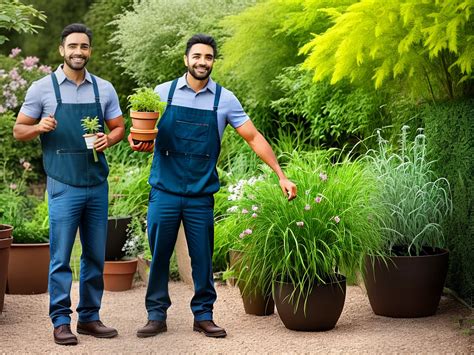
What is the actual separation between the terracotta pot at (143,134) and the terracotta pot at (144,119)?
23 mm

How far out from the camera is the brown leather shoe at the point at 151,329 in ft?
20.8

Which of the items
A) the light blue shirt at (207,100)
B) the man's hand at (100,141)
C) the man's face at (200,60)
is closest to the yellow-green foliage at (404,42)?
the light blue shirt at (207,100)

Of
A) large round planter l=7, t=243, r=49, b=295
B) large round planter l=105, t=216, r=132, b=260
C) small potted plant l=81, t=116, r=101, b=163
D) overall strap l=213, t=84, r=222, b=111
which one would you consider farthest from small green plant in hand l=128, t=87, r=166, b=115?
large round planter l=105, t=216, r=132, b=260

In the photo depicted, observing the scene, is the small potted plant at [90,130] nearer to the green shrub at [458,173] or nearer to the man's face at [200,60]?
the man's face at [200,60]

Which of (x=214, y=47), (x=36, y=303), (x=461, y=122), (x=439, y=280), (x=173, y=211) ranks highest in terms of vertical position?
(x=214, y=47)

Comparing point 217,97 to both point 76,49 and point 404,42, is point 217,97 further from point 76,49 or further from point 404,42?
point 404,42

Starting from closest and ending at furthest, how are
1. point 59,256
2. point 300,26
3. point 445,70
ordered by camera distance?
point 59,256
point 445,70
point 300,26

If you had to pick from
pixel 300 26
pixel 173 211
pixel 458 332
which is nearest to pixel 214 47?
pixel 173 211

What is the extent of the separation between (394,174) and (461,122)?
648 millimetres

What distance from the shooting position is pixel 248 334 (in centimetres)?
642

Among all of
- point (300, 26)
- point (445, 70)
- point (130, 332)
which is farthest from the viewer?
point (300, 26)

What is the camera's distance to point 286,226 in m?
6.38

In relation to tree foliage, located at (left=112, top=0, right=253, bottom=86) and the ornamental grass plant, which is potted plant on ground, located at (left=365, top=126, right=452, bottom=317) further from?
tree foliage, located at (left=112, top=0, right=253, bottom=86)

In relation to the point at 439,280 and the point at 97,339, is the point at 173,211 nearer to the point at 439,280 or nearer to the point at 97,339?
the point at 97,339
